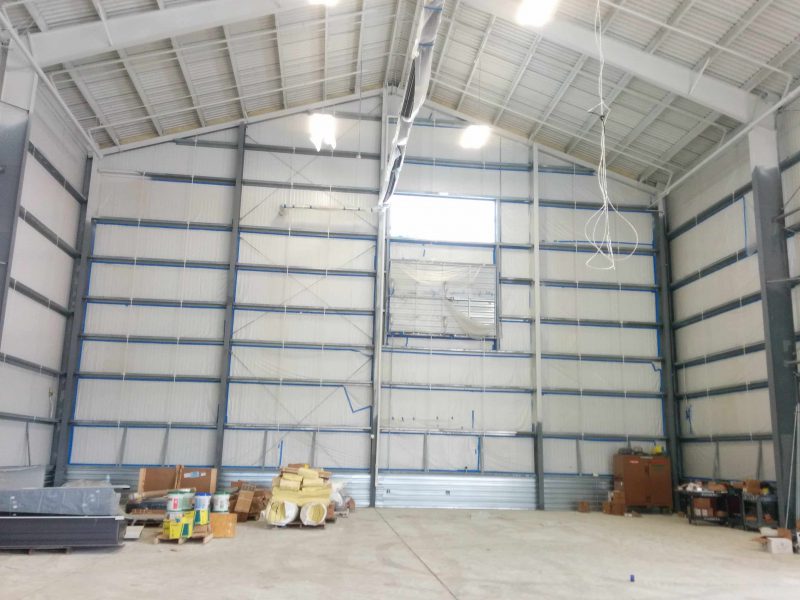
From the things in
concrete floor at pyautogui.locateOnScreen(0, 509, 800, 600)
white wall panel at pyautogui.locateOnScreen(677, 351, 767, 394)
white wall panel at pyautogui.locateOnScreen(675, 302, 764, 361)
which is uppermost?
white wall panel at pyautogui.locateOnScreen(675, 302, 764, 361)

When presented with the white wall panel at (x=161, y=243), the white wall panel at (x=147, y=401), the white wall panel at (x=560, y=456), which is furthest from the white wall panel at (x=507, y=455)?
the white wall panel at (x=161, y=243)

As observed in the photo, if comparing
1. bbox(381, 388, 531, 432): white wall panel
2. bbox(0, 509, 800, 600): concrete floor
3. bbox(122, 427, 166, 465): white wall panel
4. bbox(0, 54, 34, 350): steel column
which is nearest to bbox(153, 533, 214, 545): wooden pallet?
bbox(0, 509, 800, 600): concrete floor

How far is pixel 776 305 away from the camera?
14.5m

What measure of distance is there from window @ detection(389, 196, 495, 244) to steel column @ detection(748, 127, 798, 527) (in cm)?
726

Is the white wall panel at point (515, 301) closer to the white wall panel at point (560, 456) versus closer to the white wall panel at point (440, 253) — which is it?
the white wall panel at point (440, 253)

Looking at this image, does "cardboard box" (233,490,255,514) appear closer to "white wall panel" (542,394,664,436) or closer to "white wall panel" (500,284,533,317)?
"white wall panel" (542,394,664,436)

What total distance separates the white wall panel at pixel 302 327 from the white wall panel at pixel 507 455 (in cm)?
451

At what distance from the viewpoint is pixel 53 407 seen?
1697 cm

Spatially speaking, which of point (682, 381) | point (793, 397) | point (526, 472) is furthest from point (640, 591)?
point (682, 381)

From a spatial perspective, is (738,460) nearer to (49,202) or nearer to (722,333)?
(722,333)

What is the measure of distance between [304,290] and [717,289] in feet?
36.5

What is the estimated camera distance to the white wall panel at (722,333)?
15836 mm

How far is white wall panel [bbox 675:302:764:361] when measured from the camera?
52.0 ft

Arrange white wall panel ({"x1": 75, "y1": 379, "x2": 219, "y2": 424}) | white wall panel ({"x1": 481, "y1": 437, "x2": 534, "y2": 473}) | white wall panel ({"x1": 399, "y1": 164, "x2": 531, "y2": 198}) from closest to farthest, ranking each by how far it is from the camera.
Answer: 1. white wall panel ({"x1": 75, "y1": 379, "x2": 219, "y2": 424})
2. white wall panel ({"x1": 481, "y1": 437, "x2": 534, "y2": 473})
3. white wall panel ({"x1": 399, "y1": 164, "x2": 531, "y2": 198})
